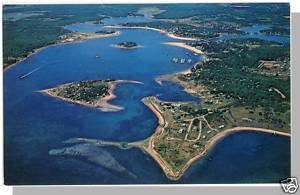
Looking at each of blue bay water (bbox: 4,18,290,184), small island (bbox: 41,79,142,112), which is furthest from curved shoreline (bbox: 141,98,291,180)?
small island (bbox: 41,79,142,112)

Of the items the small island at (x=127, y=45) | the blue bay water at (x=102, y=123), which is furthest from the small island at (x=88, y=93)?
the small island at (x=127, y=45)

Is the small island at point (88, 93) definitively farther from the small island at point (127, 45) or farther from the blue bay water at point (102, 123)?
the small island at point (127, 45)

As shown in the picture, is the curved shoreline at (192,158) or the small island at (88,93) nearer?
the curved shoreline at (192,158)

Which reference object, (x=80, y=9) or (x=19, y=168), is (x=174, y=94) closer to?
(x=80, y=9)

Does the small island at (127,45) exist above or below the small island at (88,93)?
above

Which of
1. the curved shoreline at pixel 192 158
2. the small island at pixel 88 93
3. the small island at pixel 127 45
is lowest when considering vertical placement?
the curved shoreline at pixel 192 158

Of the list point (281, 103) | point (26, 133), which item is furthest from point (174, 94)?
point (26, 133)
